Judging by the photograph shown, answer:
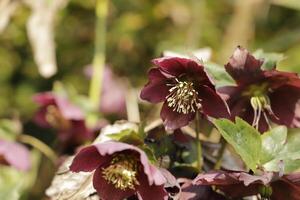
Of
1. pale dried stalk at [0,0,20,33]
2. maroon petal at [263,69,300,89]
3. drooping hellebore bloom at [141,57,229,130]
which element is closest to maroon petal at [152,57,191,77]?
drooping hellebore bloom at [141,57,229,130]

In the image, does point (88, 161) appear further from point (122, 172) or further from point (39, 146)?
point (39, 146)

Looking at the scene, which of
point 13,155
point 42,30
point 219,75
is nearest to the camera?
point 219,75

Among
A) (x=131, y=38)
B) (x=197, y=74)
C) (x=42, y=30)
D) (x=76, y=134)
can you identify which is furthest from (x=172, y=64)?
(x=131, y=38)

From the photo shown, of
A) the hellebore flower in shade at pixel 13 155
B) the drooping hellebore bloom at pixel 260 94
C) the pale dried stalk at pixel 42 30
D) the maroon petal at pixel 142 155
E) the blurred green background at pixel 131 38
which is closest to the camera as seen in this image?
the maroon petal at pixel 142 155

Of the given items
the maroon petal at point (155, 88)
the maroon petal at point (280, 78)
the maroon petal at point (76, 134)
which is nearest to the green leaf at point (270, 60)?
the maroon petal at point (280, 78)

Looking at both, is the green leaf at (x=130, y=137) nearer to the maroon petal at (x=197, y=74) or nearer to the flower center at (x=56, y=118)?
→ the maroon petal at (x=197, y=74)

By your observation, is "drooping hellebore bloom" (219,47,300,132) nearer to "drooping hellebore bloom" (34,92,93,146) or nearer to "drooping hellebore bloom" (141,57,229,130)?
"drooping hellebore bloom" (141,57,229,130)
